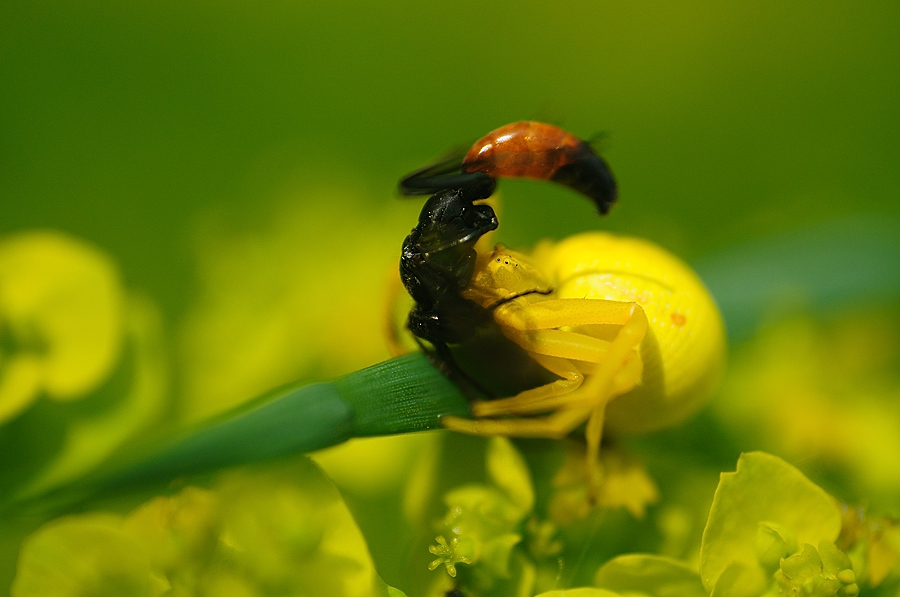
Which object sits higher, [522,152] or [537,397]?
[522,152]

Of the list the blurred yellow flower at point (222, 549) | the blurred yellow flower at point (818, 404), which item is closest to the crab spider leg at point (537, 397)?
the blurred yellow flower at point (222, 549)

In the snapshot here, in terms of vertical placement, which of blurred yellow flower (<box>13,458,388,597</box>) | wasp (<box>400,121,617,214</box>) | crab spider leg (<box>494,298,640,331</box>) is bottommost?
blurred yellow flower (<box>13,458,388,597</box>)

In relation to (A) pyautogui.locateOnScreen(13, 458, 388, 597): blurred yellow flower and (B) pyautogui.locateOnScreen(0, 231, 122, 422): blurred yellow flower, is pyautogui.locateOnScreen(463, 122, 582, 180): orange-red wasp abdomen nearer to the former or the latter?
(A) pyautogui.locateOnScreen(13, 458, 388, 597): blurred yellow flower

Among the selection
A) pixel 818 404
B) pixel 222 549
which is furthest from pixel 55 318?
pixel 818 404

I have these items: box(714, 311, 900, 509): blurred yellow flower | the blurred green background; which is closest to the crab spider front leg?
box(714, 311, 900, 509): blurred yellow flower

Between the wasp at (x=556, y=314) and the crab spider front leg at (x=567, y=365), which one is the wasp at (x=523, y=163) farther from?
the crab spider front leg at (x=567, y=365)

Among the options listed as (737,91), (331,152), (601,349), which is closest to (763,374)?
(601,349)

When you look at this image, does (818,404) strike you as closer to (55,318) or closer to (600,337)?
(600,337)
